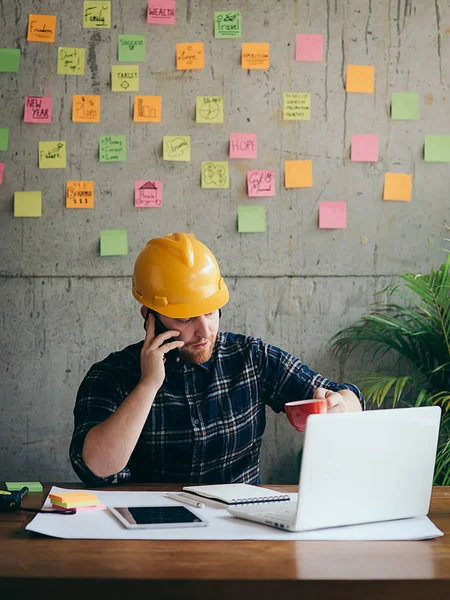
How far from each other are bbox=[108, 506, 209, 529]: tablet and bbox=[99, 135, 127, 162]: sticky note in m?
1.76

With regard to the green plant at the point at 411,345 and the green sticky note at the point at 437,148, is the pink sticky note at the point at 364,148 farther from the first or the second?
the green plant at the point at 411,345

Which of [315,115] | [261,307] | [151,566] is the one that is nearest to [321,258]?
[261,307]

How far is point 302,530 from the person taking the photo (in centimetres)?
140

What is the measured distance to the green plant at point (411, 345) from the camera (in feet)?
8.97

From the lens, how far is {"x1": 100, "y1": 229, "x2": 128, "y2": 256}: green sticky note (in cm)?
301

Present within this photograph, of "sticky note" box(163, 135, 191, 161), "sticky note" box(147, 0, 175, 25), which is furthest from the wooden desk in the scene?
"sticky note" box(147, 0, 175, 25)

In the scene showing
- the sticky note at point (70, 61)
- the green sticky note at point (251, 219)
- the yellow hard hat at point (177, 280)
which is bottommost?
the yellow hard hat at point (177, 280)

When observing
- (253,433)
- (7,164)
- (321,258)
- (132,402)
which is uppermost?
(7,164)

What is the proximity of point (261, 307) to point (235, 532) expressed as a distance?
1704 mm

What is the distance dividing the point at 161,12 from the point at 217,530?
7.35 ft

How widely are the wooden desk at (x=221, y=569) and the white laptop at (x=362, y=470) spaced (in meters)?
0.10

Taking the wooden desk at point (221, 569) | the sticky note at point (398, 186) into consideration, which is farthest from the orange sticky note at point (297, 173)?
the wooden desk at point (221, 569)

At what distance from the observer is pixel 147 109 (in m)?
3.01

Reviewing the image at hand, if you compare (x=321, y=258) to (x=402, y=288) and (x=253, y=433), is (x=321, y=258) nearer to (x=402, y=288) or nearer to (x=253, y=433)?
(x=402, y=288)
